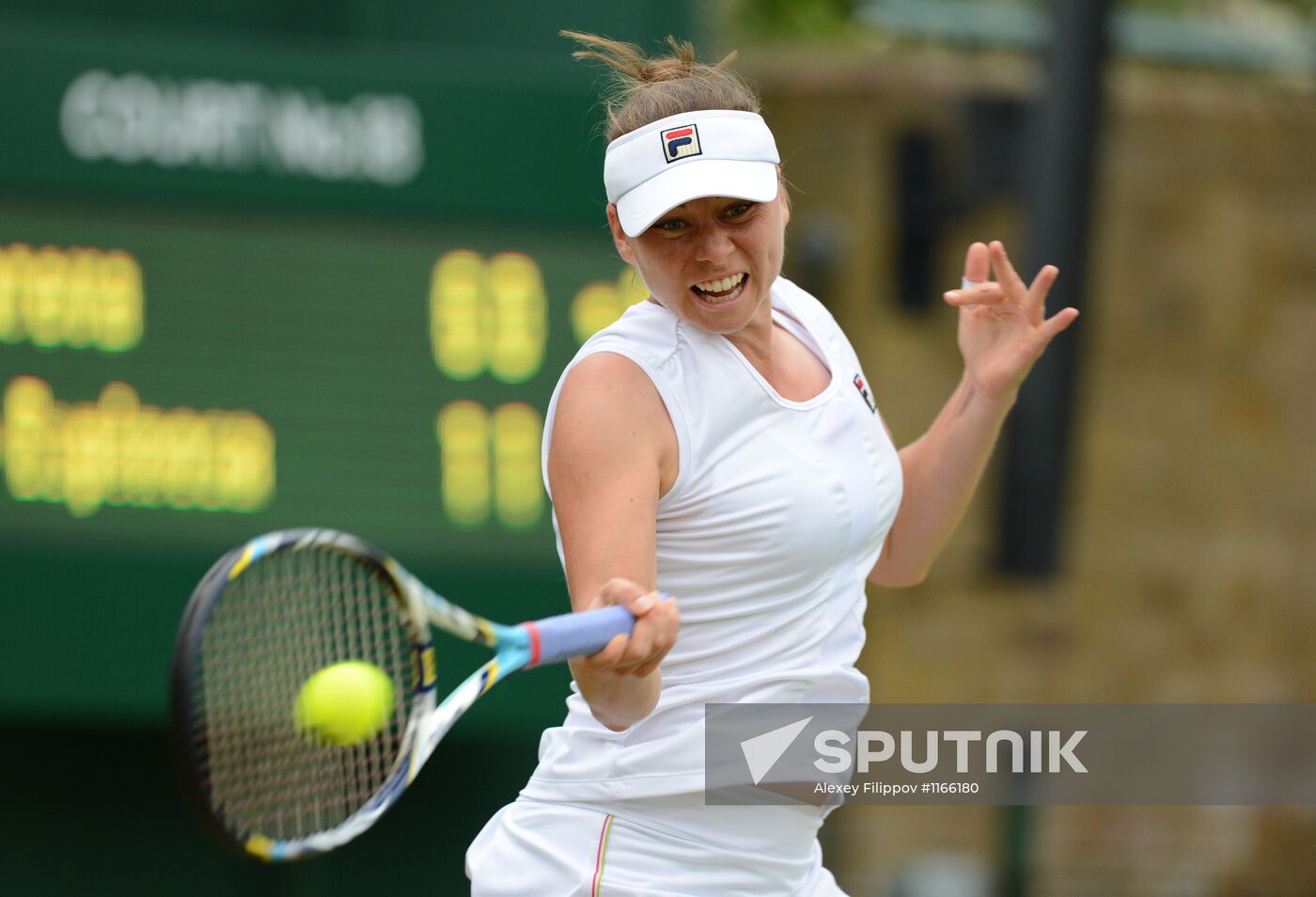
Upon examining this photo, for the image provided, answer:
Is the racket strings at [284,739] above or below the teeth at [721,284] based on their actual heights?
below

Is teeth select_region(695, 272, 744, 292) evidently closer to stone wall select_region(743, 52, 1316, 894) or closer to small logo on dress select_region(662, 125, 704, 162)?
small logo on dress select_region(662, 125, 704, 162)

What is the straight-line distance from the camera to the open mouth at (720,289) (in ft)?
8.39

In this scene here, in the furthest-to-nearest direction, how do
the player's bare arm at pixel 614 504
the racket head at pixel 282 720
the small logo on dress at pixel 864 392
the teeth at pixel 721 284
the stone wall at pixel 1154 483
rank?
1. the stone wall at pixel 1154 483
2. the small logo on dress at pixel 864 392
3. the teeth at pixel 721 284
4. the player's bare arm at pixel 614 504
5. the racket head at pixel 282 720

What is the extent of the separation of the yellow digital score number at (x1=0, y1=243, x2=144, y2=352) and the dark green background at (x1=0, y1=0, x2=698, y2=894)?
0.04m

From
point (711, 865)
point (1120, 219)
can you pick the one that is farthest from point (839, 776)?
point (1120, 219)

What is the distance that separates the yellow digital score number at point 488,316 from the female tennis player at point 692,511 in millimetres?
2683

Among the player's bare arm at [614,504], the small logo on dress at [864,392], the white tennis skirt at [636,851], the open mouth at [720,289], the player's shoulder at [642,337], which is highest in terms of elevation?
the open mouth at [720,289]

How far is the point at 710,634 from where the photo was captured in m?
2.58

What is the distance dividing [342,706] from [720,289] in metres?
0.71

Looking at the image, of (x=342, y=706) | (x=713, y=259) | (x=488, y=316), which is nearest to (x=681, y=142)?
(x=713, y=259)

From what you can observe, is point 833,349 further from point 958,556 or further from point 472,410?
point 958,556

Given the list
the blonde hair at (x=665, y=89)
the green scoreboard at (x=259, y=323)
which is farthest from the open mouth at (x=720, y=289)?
the green scoreboard at (x=259, y=323)

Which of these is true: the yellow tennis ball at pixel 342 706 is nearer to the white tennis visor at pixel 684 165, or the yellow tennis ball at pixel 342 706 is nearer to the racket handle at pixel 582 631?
the racket handle at pixel 582 631

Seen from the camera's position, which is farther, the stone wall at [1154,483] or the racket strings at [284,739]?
the stone wall at [1154,483]
